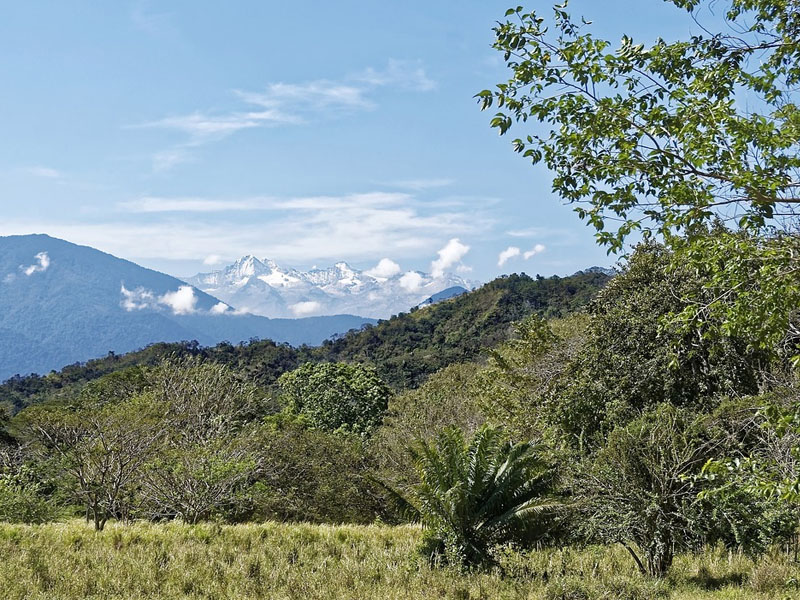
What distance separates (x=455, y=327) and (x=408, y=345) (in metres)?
11.8

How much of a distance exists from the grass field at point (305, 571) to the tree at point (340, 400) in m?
32.4

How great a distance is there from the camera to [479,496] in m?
11.2

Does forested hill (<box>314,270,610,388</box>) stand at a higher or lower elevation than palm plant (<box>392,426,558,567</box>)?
higher

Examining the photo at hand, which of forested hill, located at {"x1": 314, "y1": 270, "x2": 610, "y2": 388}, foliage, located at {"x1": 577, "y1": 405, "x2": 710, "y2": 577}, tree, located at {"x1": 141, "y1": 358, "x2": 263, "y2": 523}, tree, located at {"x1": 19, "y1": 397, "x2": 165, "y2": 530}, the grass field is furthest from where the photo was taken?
forested hill, located at {"x1": 314, "y1": 270, "x2": 610, "y2": 388}

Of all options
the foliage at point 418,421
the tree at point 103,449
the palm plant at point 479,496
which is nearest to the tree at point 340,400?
the foliage at point 418,421

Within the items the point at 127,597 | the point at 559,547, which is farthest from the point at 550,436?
the point at 127,597

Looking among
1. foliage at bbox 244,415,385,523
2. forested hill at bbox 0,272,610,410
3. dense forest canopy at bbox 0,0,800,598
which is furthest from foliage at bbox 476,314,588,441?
forested hill at bbox 0,272,610,410

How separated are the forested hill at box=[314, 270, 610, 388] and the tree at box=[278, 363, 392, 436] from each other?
142 ft

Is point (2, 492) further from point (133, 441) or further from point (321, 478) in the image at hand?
point (321, 478)

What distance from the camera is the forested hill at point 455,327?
103250mm

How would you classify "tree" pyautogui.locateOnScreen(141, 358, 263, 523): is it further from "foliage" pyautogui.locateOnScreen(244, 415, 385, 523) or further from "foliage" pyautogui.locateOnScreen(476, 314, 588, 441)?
"foliage" pyautogui.locateOnScreen(476, 314, 588, 441)

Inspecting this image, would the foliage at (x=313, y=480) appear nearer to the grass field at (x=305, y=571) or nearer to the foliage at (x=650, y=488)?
the grass field at (x=305, y=571)

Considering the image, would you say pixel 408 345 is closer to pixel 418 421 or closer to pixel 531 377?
pixel 418 421

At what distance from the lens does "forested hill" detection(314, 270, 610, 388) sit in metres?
103
